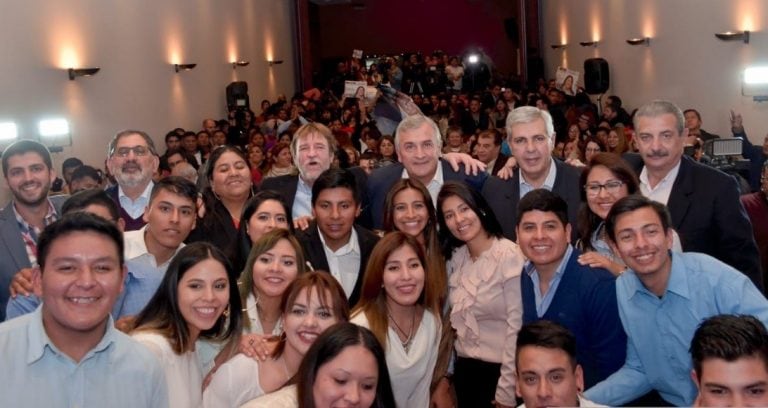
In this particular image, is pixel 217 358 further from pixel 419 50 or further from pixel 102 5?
pixel 419 50

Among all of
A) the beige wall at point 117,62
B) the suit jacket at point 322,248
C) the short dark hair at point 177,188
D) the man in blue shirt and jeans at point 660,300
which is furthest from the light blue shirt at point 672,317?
the beige wall at point 117,62

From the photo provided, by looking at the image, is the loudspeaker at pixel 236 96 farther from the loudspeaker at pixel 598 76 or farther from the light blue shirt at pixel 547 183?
the light blue shirt at pixel 547 183

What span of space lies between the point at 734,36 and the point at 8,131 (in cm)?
847

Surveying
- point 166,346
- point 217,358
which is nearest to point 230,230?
point 217,358

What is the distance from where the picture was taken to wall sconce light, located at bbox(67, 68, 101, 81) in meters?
9.95

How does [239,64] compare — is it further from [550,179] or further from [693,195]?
[693,195]

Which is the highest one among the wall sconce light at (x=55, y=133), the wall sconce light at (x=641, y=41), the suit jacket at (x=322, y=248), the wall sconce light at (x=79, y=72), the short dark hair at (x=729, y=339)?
the wall sconce light at (x=641, y=41)

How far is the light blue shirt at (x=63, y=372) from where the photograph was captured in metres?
2.29

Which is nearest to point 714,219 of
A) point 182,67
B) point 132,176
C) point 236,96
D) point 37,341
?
point 37,341

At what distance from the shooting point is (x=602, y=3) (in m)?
16.6

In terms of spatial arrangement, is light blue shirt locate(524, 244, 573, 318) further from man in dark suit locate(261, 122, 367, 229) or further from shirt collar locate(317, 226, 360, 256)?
man in dark suit locate(261, 122, 367, 229)

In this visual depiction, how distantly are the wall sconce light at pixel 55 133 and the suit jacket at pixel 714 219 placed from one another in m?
7.14

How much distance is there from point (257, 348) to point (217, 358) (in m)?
0.26

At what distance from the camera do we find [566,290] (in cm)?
337
